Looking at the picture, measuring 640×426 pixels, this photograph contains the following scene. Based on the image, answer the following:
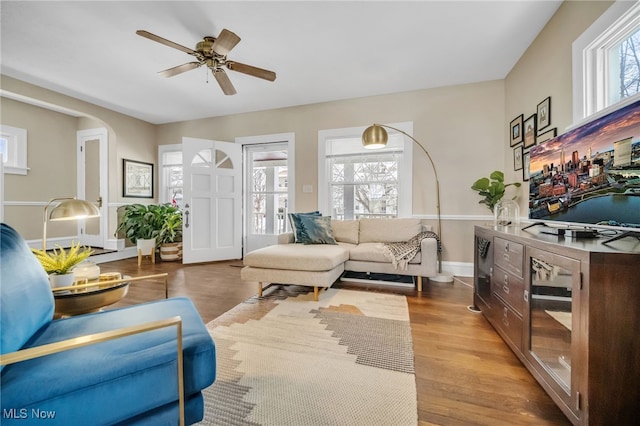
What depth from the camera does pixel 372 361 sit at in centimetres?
156

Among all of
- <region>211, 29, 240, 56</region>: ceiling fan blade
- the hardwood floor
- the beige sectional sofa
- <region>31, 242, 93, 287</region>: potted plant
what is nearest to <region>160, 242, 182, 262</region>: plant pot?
the hardwood floor

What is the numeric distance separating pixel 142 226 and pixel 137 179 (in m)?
1.08

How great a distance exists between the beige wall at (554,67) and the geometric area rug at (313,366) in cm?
219

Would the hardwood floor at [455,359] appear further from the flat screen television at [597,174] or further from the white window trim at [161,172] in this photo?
the white window trim at [161,172]

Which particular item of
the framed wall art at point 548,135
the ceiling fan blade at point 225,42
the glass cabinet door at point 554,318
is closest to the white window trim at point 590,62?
the framed wall art at point 548,135

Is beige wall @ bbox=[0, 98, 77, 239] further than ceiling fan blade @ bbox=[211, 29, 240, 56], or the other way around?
→ beige wall @ bbox=[0, 98, 77, 239]

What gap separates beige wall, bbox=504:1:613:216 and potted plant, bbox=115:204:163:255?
5457mm

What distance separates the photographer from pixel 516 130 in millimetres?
2939

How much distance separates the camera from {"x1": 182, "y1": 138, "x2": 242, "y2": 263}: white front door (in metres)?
4.14

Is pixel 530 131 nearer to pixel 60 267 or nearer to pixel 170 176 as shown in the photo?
pixel 60 267

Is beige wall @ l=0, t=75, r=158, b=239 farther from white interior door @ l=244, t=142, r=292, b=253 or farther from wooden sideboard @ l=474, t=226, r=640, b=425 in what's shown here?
wooden sideboard @ l=474, t=226, r=640, b=425

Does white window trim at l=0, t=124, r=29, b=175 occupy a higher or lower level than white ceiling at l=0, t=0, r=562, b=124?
lower

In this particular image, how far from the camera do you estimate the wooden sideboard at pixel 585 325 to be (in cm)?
92

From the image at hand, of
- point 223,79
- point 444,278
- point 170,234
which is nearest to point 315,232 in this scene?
point 444,278
